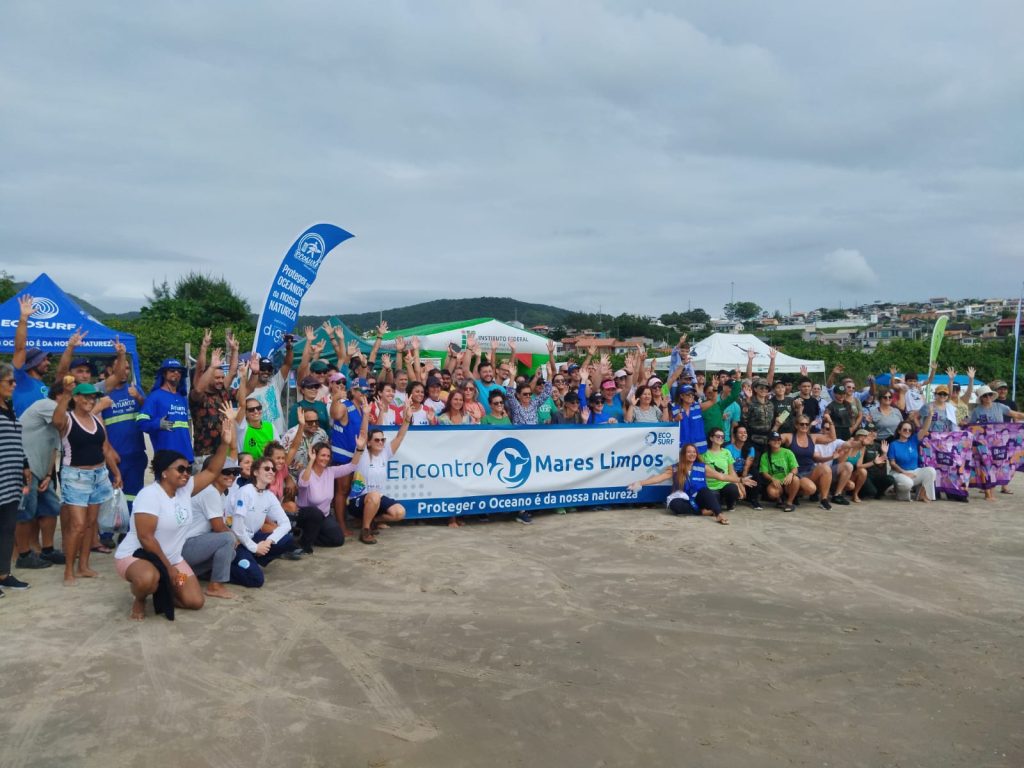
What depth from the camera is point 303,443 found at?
7.61 metres

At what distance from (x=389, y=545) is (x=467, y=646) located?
8.95ft

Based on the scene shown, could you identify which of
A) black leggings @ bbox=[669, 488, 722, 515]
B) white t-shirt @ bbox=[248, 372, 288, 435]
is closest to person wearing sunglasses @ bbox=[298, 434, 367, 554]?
white t-shirt @ bbox=[248, 372, 288, 435]

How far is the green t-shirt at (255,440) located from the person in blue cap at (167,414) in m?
0.51

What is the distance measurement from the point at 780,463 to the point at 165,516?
7357mm

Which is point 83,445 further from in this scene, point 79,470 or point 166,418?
point 166,418

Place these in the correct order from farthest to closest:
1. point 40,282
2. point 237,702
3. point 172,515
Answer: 1. point 40,282
2. point 172,515
3. point 237,702

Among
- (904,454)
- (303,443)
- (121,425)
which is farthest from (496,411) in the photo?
(904,454)

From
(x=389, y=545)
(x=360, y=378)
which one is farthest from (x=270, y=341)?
(x=389, y=545)

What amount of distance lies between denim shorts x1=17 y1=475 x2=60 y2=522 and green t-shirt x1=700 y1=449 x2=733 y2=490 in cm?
704

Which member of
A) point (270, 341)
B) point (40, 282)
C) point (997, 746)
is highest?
point (40, 282)

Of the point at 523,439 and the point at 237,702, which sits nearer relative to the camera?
the point at 237,702

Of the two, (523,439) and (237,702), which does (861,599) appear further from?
(237,702)

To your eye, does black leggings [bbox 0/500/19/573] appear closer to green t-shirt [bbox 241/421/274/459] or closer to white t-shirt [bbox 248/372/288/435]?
green t-shirt [bbox 241/421/274/459]

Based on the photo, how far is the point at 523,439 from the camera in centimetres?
866
